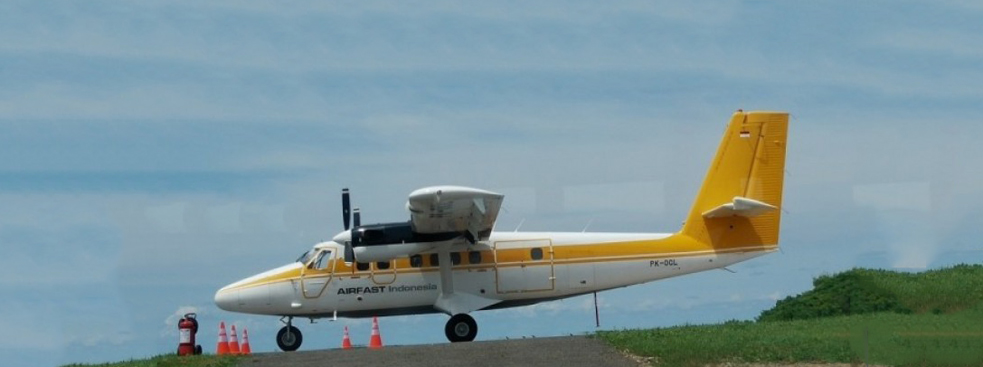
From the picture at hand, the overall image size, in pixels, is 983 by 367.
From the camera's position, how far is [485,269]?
2677cm

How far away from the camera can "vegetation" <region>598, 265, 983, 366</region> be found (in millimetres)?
17812

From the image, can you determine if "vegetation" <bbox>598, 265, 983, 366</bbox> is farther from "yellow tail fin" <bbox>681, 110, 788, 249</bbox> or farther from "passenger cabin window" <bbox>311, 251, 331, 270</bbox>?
"passenger cabin window" <bbox>311, 251, 331, 270</bbox>

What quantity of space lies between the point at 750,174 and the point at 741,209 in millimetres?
1219

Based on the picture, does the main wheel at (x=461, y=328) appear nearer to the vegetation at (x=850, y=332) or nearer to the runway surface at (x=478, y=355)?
the runway surface at (x=478, y=355)

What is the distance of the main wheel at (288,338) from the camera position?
2712cm

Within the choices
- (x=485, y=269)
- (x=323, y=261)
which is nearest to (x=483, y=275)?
(x=485, y=269)

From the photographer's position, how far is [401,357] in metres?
21.3

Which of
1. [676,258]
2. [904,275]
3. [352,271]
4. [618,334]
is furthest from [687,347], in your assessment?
[904,275]

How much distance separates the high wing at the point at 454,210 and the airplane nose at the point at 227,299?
4537mm

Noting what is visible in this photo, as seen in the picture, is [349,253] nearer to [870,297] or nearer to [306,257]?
[306,257]

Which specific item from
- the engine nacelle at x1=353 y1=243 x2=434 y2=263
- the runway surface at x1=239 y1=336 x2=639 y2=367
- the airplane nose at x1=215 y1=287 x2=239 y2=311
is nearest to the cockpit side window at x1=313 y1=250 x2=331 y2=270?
the engine nacelle at x1=353 y1=243 x2=434 y2=263

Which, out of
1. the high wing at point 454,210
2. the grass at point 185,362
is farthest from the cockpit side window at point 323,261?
the grass at point 185,362

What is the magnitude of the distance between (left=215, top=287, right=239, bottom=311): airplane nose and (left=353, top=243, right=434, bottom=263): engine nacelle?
3.15m

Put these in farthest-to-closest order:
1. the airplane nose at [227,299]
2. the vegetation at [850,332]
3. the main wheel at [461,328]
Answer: the airplane nose at [227,299]
the main wheel at [461,328]
the vegetation at [850,332]
